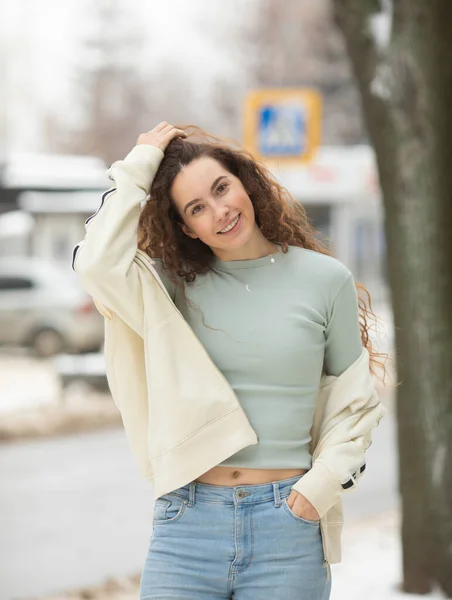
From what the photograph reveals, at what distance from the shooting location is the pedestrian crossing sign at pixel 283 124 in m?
8.51

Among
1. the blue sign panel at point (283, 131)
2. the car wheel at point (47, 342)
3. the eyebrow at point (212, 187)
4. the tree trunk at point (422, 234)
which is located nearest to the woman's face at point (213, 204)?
the eyebrow at point (212, 187)

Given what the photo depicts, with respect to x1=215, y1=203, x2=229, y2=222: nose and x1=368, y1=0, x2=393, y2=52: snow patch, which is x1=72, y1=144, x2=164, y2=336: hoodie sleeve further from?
x1=368, y1=0, x2=393, y2=52: snow patch

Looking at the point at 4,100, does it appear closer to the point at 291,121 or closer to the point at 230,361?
the point at 291,121

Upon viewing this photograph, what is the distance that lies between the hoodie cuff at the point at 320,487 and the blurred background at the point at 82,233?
0.56 meters

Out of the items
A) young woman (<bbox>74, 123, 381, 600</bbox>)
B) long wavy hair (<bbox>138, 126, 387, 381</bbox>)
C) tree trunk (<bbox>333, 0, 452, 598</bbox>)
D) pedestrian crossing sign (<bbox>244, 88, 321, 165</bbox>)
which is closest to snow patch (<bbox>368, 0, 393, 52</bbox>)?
tree trunk (<bbox>333, 0, 452, 598</bbox>)

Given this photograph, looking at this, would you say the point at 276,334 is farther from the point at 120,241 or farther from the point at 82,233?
the point at 82,233

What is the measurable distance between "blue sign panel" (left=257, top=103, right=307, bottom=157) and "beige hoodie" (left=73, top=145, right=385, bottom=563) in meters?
6.28

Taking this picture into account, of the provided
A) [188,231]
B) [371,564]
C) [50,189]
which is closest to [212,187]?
[188,231]

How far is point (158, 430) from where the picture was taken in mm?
2258

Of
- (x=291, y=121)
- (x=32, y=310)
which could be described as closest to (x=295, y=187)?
(x=32, y=310)

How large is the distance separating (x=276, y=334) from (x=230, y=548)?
0.47 m

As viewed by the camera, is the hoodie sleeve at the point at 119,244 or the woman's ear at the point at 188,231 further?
the woman's ear at the point at 188,231

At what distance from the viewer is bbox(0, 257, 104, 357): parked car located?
15578 mm

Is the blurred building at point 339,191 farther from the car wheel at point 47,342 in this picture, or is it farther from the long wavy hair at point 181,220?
the long wavy hair at point 181,220
